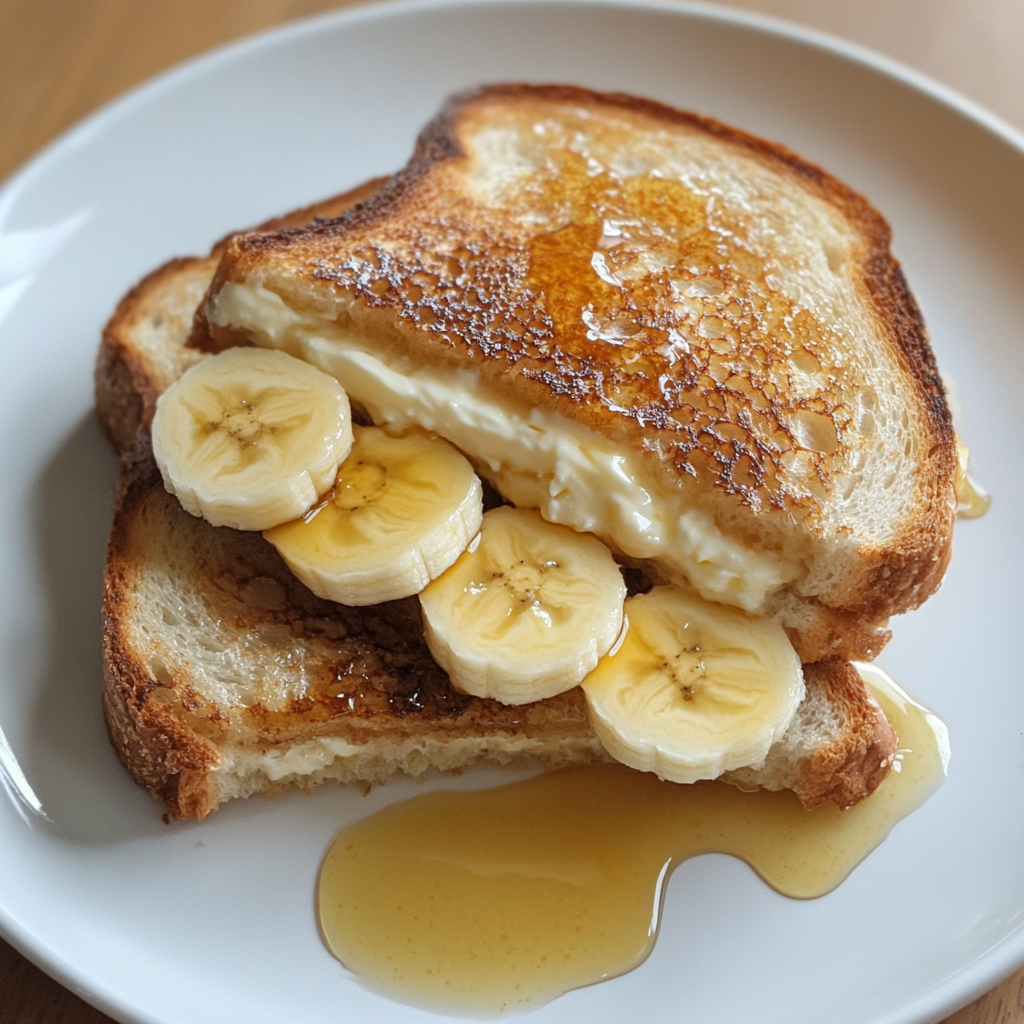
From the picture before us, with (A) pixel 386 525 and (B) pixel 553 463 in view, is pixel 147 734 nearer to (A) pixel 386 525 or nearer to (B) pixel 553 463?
(A) pixel 386 525

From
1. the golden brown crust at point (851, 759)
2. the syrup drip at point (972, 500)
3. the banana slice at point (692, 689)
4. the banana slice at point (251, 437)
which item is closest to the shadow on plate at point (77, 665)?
the banana slice at point (251, 437)

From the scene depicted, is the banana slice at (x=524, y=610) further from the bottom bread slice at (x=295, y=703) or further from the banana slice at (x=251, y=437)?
the banana slice at (x=251, y=437)

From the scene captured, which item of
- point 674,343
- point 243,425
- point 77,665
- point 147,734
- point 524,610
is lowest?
point 77,665

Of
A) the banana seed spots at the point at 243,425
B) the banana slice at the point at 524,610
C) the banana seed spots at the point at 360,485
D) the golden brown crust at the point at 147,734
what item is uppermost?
the banana slice at the point at 524,610

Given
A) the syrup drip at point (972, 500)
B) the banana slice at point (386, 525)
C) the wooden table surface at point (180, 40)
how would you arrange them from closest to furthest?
1. the banana slice at point (386, 525)
2. the syrup drip at point (972, 500)
3. the wooden table surface at point (180, 40)

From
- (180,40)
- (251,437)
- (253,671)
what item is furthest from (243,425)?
(180,40)

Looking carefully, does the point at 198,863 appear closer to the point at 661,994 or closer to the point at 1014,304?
the point at 661,994

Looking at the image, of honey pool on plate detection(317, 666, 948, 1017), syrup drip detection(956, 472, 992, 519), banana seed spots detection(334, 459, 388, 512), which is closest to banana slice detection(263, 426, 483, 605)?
banana seed spots detection(334, 459, 388, 512)
